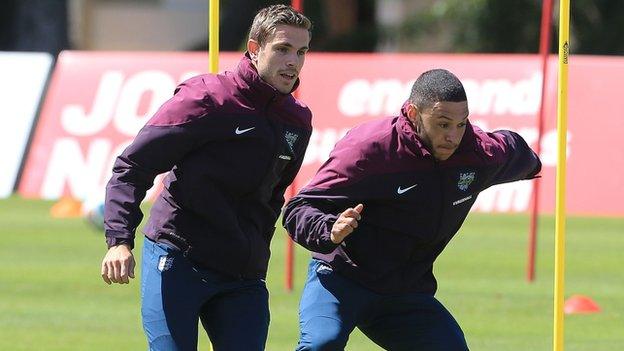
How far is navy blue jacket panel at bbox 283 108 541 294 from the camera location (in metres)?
6.95

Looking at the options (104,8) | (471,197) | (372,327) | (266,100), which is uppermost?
(266,100)

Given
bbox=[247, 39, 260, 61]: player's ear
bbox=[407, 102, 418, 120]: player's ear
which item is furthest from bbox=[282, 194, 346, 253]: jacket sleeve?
bbox=[247, 39, 260, 61]: player's ear

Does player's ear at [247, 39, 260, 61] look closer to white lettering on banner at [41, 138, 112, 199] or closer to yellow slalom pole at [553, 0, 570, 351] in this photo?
yellow slalom pole at [553, 0, 570, 351]

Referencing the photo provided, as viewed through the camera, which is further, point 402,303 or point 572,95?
point 572,95

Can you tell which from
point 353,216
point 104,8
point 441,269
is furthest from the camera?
point 104,8

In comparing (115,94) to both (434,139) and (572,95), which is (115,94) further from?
(434,139)

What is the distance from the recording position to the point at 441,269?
1416cm

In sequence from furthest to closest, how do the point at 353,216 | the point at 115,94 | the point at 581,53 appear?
the point at 581,53, the point at 115,94, the point at 353,216

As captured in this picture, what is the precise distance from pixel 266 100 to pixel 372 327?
1.23 meters

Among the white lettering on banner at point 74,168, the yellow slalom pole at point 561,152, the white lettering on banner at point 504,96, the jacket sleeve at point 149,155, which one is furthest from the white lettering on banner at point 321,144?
the jacket sleeve at point 149,155

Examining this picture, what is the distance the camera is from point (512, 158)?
7.26 meters

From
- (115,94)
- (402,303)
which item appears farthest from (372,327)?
(115,94)

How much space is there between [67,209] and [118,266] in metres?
12.6

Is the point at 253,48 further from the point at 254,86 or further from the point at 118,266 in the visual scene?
the point at 118,266
